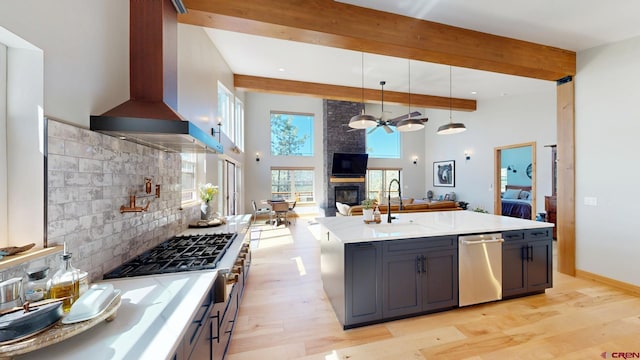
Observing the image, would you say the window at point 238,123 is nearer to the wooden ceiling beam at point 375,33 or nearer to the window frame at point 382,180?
the wooden ceiling beam at point 375,33

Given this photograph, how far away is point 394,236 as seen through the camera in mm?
2186

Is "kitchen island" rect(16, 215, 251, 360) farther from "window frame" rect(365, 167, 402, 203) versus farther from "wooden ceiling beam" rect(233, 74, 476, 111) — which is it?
"window frame" rect(365, 167, 402, 203)

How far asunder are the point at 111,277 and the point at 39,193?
1.98 ft

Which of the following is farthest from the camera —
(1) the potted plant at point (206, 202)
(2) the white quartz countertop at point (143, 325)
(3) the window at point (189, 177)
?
(1) the potted plant at point (206, 202)

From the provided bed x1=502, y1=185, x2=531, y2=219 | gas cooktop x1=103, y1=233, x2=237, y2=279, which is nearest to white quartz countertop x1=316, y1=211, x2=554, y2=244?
gas cooktop x1=103, y1=233, x2=237, y2=279

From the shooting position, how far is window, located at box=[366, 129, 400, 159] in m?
9.73

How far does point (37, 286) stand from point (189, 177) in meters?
2.17

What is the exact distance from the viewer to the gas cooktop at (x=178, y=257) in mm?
1504

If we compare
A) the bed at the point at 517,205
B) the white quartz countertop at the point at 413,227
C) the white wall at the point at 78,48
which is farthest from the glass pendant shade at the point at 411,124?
the bed at the point at 517,205

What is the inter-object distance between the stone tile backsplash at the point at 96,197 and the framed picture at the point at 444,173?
916 centimetres

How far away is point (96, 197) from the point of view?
1.45m

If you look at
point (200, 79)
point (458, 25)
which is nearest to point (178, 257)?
point (200, 79)

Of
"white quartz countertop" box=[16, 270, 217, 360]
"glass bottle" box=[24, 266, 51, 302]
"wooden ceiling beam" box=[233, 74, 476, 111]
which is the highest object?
"wooden ceiling beam" box=[233, 74, 476, 111]

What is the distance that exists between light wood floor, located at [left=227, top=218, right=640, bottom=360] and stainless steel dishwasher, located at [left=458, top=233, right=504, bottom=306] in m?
0.15
